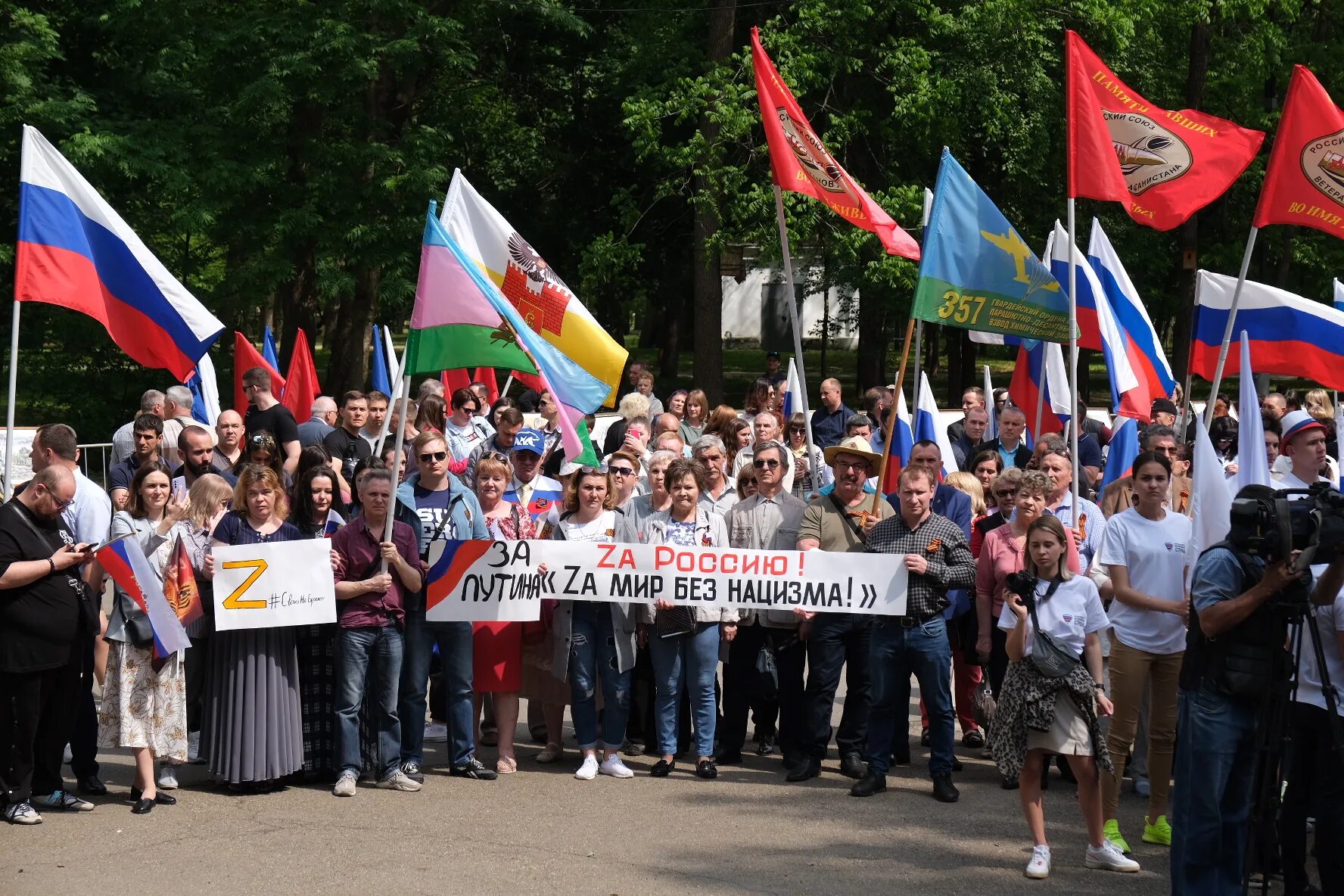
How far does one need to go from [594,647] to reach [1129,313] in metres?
5.41

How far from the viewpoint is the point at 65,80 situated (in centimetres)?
2605

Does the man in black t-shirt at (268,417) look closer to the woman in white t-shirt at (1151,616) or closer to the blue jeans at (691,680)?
the blue jeans at (691,680)

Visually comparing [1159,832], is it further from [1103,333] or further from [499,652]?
[1103,333]

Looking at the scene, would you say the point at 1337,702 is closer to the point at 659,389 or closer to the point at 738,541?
the point at 738,541

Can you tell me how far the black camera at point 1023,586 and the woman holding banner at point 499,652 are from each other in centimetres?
299

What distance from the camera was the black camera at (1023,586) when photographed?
6953mm

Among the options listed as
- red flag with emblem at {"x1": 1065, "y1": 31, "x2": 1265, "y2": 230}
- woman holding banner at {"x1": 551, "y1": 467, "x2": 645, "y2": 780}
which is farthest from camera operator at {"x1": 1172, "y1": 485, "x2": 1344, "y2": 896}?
red flag with emblem at {"x1": 1065, "y1": 31, "x2": 1265, "y2": 230}

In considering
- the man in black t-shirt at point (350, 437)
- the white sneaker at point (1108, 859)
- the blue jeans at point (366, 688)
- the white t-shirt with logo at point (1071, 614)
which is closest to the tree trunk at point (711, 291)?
the man in black t-shirt at point (350, 437)

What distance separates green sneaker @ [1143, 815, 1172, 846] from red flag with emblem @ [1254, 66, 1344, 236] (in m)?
4.19

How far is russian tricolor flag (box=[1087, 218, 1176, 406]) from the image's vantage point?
11625 millimetres

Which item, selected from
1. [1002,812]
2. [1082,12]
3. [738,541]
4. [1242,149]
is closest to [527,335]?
[738,541]

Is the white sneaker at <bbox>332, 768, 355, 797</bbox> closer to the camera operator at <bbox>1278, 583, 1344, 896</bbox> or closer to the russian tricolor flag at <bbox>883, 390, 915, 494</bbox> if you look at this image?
the russian tricolor flag at <bbox>883, 390, 915, 494</bbox>

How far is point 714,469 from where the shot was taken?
9.36 m

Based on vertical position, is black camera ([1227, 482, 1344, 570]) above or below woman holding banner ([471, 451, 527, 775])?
above
